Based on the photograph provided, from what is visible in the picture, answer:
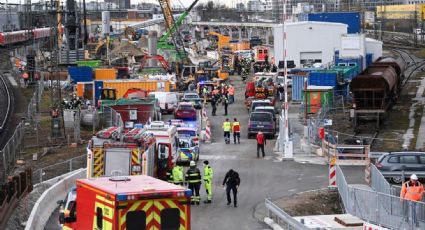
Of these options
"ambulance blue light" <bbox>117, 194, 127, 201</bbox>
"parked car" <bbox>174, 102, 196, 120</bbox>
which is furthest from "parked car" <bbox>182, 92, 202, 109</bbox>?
"ambulance blue light" <bbox>117, 194, 127, 201</bbox>

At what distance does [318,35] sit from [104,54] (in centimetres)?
4783

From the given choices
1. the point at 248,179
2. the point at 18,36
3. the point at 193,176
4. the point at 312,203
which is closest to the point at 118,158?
the point at 193,176

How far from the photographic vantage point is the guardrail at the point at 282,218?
19.5 m

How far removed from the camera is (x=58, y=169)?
32.2 metres

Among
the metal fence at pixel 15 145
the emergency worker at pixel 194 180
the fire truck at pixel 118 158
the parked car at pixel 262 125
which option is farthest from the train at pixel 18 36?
the emergency worker at pixel 194 180

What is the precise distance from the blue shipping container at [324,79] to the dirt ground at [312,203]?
2541 cm

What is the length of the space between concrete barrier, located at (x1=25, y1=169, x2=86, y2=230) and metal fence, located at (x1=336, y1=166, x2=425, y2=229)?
24.9 feet

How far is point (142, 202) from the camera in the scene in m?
15.5

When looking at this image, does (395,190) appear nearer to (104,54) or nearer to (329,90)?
(329,90)

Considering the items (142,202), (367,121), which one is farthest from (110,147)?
(367,121)

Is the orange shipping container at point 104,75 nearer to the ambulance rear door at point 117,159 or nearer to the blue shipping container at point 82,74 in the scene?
the blue shipping container at point 82,74

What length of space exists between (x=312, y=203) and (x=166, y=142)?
6837mm

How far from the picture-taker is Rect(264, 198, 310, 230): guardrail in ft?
63.8

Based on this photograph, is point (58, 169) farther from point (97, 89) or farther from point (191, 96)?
point (97, 89)
